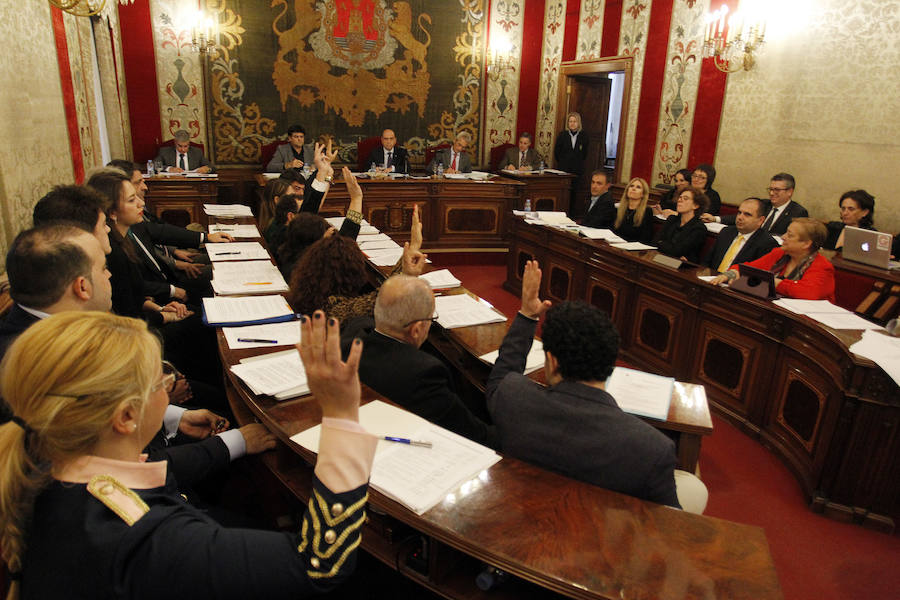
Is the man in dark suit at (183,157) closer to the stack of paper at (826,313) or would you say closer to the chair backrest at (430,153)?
the chair backrest at (430,153)

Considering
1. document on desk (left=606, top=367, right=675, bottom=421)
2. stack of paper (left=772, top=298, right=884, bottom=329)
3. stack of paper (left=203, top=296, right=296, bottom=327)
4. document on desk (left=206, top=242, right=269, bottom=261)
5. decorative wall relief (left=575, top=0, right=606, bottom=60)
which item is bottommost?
document on desk (left=606, top=367, right=675, bottom=421)

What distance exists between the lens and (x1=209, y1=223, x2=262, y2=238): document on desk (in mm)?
4438

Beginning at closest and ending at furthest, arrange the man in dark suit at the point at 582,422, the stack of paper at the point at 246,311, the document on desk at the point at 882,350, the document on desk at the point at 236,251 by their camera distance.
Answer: the man in dark suit at the point at 582,422 → the document on desk at the point at 882,350 → the stack of paper at the point at 246,311 → the document on desk at the point at 236,251

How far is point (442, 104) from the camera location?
8.97m

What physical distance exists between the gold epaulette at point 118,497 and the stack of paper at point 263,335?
139 cm

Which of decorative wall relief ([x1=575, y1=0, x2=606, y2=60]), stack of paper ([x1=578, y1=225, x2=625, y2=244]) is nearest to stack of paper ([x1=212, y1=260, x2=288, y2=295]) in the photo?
stack of paper ([x1=578, y1=225, x2=625, y2=244])

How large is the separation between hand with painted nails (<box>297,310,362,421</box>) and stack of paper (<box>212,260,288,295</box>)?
2.25 metres

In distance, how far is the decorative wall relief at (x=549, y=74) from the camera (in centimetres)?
899

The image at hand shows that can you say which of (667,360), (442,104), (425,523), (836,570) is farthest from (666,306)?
(442,104)

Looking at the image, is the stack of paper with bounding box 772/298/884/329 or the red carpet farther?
the stack of paper with bounding box 772/298/884/329

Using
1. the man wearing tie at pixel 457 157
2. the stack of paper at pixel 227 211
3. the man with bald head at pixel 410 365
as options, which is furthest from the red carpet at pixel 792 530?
the man wearing tie at pixel 457 157

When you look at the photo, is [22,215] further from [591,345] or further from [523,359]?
[591,345]

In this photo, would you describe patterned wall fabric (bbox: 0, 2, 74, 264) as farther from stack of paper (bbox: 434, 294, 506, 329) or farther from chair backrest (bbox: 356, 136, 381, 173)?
chair backrest (bbox: 356, 136, 381, 173)

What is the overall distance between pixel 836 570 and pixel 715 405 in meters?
1.37
